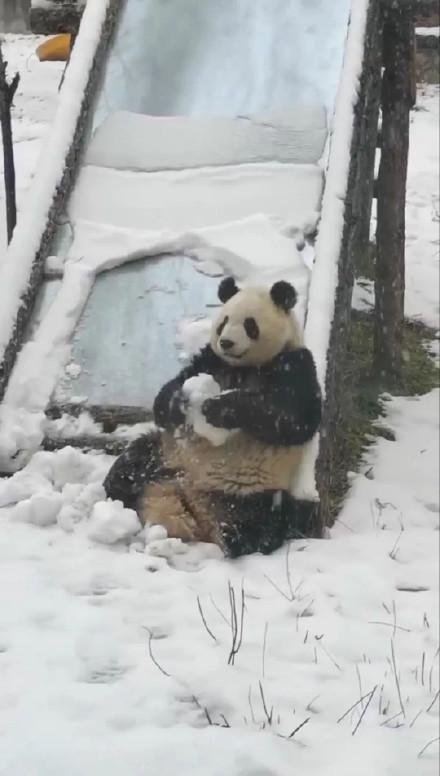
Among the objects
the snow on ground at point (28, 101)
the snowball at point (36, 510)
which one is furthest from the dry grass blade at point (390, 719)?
the snow on ground at point (28, 101)

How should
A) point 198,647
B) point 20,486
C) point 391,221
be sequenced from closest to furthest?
point 198,647
point 20,486
point 391,221

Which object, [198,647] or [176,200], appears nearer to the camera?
[198,647]

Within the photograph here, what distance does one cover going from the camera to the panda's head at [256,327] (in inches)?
129

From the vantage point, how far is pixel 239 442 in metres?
3.35

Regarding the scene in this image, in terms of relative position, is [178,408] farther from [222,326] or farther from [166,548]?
[166,548]

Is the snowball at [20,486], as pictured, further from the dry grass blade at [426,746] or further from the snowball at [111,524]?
the dry grass blade at [426,746]

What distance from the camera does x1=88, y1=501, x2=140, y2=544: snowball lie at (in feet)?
10.8

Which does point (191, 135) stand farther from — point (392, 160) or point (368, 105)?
point (392, 160)

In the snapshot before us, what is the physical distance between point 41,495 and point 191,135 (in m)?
2.43

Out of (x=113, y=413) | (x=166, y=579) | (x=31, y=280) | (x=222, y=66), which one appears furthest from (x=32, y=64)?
(x=166, y=579)

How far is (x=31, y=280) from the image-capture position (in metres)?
4.31

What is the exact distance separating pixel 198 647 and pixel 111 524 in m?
0.80

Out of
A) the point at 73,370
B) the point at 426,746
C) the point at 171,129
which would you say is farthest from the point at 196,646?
the point at 171,129

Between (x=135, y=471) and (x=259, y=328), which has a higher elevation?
(x=259, y=328)
